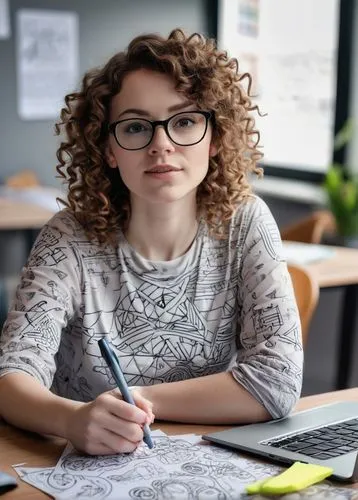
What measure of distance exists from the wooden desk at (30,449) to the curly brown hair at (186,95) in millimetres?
419

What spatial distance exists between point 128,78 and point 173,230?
1.00 ft

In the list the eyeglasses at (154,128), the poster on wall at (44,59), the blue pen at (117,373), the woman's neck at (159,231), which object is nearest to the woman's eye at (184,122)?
the eyeglasses at (154,128)

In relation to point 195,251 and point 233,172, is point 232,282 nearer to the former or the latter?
point 195,251

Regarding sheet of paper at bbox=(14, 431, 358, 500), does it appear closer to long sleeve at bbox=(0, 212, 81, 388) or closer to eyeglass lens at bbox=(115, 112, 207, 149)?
long sleeve at bbox=(0, 212, 81, 388)

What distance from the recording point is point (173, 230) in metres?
1.68

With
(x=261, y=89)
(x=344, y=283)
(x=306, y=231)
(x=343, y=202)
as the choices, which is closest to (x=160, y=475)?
(x=344, y=283)

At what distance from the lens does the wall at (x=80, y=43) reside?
4969 millimetres

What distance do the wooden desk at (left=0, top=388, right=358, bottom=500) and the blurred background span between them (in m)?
2.60

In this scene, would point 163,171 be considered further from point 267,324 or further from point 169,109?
point 267,324

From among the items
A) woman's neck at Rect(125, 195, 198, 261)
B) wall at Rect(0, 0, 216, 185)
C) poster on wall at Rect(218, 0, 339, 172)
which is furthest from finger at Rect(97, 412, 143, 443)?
wall at Rect(0, 0, 216, 185)

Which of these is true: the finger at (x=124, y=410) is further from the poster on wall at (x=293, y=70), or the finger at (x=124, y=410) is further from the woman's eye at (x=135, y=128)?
the poster on wall at (x=293, y=70)

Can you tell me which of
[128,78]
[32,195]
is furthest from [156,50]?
[32,195]

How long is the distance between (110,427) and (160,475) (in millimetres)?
121

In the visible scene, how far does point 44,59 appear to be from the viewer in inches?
200
